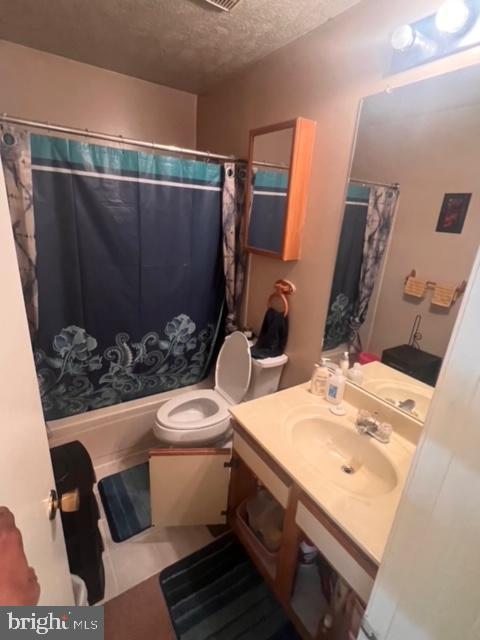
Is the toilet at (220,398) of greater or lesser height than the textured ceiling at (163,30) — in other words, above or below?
below

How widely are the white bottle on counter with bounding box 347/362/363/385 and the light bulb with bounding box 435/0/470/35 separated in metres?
1.17

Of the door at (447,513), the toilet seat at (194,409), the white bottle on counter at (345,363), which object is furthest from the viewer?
the toilet seat at (194,409)

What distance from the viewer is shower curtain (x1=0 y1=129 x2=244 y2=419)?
152 centimetres

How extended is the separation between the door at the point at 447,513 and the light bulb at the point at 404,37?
3.48 feet

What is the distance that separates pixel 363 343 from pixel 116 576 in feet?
5.13

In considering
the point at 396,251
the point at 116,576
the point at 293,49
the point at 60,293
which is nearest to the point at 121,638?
the point at 116,576

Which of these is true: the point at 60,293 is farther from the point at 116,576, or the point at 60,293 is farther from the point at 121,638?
the point at 121,638

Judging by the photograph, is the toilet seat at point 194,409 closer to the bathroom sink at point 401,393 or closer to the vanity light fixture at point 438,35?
the bathroom sink at point 401,393

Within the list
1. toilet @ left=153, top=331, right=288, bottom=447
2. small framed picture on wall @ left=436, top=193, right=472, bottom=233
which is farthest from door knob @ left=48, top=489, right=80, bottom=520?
small framed picture on wall @ left=436, top=193, right=472, bottom=233

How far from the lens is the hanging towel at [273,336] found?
5.69 ft

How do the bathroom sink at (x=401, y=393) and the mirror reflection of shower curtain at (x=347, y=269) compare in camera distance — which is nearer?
the bathroom sink at (x=401, y=393)

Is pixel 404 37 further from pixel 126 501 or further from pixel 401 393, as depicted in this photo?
pixel 126 501

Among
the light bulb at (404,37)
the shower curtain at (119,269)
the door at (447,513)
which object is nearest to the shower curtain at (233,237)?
the shower curtain at (119,269)

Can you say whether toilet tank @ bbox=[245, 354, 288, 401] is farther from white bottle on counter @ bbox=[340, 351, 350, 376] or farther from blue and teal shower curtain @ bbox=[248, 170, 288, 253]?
blue and teal shower curtain @ bbox=[248, 170, 288, 253]
